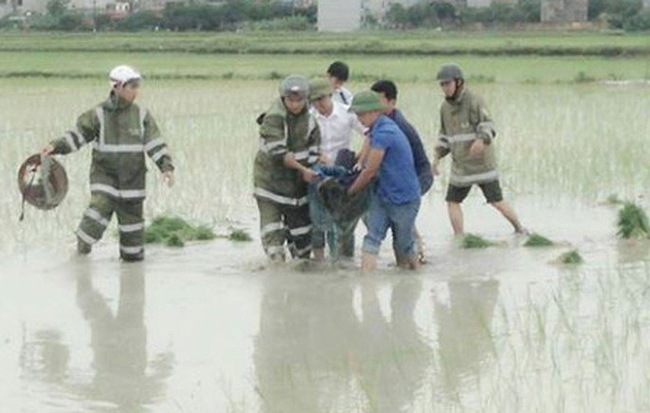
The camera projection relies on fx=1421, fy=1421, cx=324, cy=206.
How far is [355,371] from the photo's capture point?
6.21 m

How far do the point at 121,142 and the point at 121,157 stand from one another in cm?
9

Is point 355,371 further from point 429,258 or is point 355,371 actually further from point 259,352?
point 429,258

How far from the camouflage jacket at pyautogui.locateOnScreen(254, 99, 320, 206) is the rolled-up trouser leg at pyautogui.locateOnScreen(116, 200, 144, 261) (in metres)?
0.78

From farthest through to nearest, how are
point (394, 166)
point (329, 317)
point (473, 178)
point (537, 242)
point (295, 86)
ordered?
point (473, 178) → point (537, 242) → point (295, 86) → point (394, 166) → point (329, 317)

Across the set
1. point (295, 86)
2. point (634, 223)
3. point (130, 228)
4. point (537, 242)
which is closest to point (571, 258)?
point (537, 242)

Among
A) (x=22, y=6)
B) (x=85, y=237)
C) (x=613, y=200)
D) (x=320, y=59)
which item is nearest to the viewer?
(x=85, y=237)

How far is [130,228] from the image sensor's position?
29.7 feet

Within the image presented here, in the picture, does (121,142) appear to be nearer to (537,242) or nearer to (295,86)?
(295,86)

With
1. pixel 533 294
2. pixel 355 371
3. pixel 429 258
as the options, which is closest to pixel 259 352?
pixel 355 371

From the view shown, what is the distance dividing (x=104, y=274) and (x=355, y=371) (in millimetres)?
2967

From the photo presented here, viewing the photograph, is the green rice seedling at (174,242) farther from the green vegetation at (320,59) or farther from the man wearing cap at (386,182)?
the green vegetation at (320,59)

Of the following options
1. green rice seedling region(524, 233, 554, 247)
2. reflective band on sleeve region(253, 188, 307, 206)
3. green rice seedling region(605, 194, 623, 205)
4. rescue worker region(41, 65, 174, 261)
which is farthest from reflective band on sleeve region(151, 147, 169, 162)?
green rice seedling region(605, 194, 623, 205)

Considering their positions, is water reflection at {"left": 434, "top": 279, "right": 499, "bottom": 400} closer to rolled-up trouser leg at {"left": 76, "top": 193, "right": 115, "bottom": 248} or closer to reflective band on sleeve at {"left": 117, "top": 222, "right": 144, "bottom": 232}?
reflective band on sleeve at {"left": 117, "top": 222, "right": 144, "bottom": 232}

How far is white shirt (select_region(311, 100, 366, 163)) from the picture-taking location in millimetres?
8930
